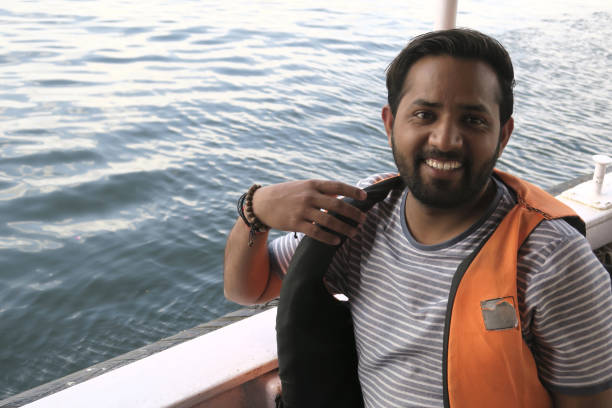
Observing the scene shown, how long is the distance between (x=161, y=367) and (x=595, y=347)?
0.98m

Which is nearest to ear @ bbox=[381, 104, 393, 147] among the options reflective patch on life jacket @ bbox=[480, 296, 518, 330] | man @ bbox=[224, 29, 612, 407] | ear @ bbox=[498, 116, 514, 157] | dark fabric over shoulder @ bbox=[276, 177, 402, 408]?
man @ bbox=[224, 29, 612, 407]

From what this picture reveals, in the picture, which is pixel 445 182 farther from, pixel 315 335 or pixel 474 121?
pixel 315 335

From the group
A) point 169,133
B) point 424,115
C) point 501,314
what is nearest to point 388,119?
point 424,115

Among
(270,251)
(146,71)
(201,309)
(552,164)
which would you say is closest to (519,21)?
(552,164)

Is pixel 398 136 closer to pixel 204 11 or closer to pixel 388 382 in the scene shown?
pixel 388 382

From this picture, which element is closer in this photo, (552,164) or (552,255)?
(552,255)

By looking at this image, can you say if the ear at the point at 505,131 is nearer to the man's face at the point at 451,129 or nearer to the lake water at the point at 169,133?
the man's face at the point at 451,129

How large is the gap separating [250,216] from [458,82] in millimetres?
471

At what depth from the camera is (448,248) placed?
1019 millimetres

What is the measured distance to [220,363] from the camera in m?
1.43

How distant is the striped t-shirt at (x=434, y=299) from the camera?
877 millimetres

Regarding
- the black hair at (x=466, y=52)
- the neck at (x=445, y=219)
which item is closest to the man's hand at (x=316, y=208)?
the neck at (x=445, y=219)

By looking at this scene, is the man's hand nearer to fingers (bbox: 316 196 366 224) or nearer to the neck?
fingers (bbox: 316 196 366 224)

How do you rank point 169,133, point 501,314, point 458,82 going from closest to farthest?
1. point 501,314
2. point 458,82
3. point 169,133
